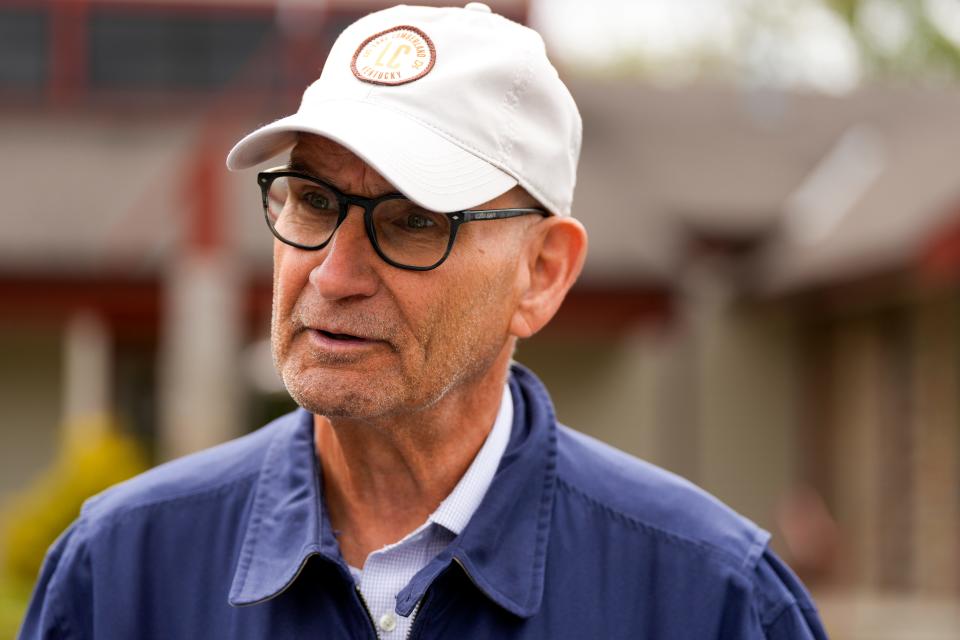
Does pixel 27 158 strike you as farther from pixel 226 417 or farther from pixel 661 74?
pixel 661 74

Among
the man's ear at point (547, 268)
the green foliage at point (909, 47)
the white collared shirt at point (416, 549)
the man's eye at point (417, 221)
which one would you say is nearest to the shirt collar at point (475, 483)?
the white collared shirt at point (416, 549)

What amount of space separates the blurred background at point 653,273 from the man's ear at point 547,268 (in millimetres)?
7005

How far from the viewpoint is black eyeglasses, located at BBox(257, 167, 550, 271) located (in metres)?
2.14

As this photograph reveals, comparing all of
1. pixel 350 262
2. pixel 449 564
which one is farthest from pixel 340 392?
pixel 449 564

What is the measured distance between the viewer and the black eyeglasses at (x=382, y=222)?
2.14 metres

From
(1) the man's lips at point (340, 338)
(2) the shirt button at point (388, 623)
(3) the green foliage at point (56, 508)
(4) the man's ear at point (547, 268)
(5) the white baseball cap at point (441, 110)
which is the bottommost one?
(3) the green foliage at point (56, 508)

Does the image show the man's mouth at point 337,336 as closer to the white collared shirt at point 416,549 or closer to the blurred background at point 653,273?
the white collared shirt at point 416,549

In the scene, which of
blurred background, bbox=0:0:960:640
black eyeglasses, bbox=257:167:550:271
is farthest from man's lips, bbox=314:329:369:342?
blurred background, bbox=0:0:960:640

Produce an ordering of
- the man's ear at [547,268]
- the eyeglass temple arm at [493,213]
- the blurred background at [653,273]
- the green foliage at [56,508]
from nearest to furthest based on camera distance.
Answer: the eyeglass temple arm at [493,213] < the man's ear at [547,268] < the green foliage at [56,508] < the blurred background at [653,273]

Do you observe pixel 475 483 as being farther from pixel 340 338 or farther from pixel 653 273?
pixel 653 273

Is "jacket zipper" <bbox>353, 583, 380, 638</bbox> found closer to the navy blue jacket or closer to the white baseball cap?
the navy blue jacket

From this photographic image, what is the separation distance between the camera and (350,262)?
7.02 feet

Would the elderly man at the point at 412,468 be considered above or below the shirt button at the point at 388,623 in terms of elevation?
above

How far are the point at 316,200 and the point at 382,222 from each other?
0.12 m
